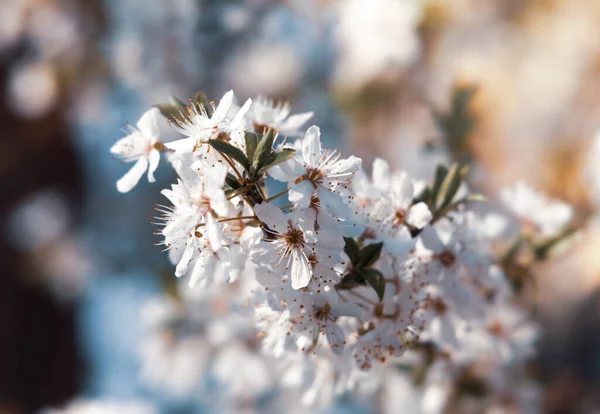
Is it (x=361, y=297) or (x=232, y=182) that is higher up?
(x=232, y=182)

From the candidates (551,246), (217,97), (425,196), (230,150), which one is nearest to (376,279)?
(425,196)

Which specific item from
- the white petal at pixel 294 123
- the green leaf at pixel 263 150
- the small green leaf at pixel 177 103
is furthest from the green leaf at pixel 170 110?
the green leaf at pixel 263 150

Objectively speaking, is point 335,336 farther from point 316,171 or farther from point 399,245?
point 316,171

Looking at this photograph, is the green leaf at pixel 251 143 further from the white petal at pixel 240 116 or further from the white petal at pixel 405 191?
the white petal at pixel 405 191

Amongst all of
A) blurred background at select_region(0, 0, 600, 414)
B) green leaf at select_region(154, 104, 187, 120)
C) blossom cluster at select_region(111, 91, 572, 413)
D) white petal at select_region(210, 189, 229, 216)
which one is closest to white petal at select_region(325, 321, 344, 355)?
blossom cluster at select_region(111, 91, 572, 413)

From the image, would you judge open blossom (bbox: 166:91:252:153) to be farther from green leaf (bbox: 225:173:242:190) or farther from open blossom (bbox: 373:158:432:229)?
open blossom (bbox: 373:158:432:229)

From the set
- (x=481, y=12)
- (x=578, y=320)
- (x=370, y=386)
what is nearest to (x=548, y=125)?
(x=481, y=12)
